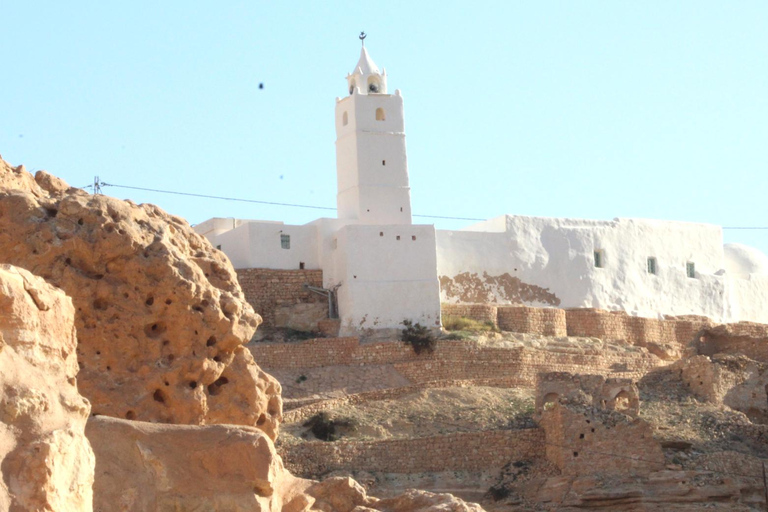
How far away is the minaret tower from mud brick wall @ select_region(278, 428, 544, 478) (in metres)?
11.7

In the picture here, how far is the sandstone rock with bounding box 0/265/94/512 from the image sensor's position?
5.99m

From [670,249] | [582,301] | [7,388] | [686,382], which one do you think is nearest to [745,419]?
[686,382]

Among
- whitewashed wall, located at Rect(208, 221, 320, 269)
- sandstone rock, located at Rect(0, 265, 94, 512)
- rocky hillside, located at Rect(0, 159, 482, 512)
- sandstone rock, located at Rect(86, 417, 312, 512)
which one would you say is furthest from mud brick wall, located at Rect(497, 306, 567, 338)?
sandstone rock, located at Rect(0, 265, 94, 512)

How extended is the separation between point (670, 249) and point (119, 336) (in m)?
31.5

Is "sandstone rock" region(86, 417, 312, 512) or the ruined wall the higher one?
the ruined wall

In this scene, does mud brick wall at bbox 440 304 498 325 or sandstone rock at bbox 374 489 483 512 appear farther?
mud brick wall at bbox 440 304 498 325

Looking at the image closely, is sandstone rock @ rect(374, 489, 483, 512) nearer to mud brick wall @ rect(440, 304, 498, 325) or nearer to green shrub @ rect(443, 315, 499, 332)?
green shrub @ rect(443, 315, 499, 332)

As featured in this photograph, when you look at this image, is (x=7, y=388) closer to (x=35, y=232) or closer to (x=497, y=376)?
(x=35, y=232)

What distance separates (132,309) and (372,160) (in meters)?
24.7

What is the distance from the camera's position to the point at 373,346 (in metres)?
31.3

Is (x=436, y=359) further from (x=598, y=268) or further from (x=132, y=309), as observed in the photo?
(x=132, y=309)

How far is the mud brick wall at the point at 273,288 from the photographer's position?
3312 centimetres

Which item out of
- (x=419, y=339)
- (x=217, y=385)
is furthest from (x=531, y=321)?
(x=217, y=385)

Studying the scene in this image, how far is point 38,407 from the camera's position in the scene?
626 cm
